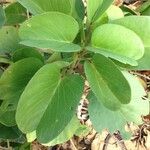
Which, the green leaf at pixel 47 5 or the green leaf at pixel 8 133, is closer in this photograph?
the green leaf at pixel 47 5

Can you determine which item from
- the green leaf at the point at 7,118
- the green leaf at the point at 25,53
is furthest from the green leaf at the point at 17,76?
the green leaf at the point at 7,118

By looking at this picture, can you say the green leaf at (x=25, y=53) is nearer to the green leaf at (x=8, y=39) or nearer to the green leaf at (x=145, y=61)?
the green leaf at (x=8, y=39)

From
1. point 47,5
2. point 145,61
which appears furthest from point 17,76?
point 145,61

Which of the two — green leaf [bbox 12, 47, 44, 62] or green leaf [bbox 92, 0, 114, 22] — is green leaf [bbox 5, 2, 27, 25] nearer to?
green leaf [bbox 12, 47, 44, 62]

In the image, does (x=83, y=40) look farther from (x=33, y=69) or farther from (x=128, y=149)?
(x=128, y=149)

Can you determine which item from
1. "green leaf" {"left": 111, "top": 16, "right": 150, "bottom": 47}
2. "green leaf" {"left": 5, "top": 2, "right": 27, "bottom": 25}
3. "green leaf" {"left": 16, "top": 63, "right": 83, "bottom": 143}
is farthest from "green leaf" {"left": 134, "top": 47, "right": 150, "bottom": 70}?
"green leaf" {"left": 5, "top": 2, "right": 27, "bottom": 25}

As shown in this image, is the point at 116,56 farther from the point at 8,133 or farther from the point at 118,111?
the point at 8,133

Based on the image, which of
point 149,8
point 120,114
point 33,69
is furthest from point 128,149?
point 33,69
